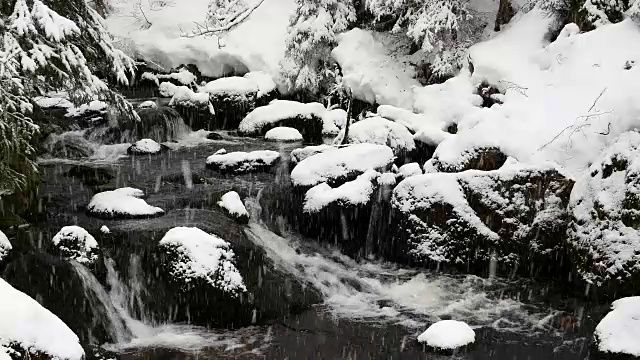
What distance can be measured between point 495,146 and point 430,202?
76.8 inches

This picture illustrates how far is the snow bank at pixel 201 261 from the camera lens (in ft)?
27.5

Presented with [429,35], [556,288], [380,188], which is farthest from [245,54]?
[556,288]

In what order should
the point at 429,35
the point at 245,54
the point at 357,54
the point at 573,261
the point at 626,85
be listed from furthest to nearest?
1. the point at 245,54
2. the point at 357,54
3. the point at 429,35
4. the point at 626,85
5. the point at 573,261

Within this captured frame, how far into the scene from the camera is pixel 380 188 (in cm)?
1132

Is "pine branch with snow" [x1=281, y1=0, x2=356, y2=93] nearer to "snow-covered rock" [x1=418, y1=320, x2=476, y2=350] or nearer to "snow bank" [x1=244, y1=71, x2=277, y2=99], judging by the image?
"snow bank" [x1=244, y1=71, x2=277, y2=99]

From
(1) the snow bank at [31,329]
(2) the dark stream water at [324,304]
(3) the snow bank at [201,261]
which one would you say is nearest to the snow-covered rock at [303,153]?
(2) the dark stream water at [324,304]

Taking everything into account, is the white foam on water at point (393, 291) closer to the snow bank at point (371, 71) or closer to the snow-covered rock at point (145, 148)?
the snow-covered rock at point (145, 148)

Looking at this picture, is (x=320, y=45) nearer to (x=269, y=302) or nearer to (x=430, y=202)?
(x=430, y=202)

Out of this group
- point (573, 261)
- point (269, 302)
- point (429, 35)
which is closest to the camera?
point (269, 302)

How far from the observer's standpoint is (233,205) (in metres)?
10.6

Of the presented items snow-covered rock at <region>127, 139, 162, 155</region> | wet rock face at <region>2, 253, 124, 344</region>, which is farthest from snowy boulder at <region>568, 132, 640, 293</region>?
snow-covered rock at <region>127, 139, 162, 155</region>

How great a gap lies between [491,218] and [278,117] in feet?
25.8

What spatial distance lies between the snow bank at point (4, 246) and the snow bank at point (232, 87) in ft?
32.8

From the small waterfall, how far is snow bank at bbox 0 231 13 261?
2.46 ft
